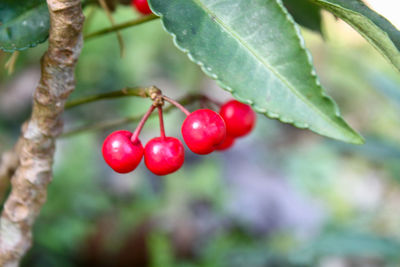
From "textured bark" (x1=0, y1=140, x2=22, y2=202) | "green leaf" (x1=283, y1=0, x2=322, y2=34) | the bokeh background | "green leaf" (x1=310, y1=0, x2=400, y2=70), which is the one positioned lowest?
the bokeh background

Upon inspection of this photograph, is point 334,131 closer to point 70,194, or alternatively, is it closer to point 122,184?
point 70,194

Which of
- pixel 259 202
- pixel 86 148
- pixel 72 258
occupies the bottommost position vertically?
pixel 72 258

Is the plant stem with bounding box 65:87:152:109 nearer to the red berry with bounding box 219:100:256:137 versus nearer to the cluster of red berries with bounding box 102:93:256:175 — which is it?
the cluster of red berries with bounding box 102:93:256:175

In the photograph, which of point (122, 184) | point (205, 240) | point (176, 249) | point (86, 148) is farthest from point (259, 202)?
point (86, 148)

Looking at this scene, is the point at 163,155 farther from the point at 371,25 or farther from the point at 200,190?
the point at 200,190

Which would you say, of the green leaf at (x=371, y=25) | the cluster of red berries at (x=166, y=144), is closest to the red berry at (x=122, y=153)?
the cluster of red berries at (x=166, y=144)

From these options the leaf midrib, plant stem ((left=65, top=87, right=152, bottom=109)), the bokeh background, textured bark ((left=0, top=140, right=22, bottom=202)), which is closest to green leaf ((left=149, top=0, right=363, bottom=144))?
the leaf midrib

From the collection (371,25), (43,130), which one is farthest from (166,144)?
(371,25)
